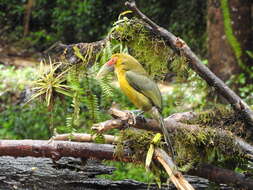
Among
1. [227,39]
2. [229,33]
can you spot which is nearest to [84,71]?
[229,33]

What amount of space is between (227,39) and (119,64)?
12.4 ft

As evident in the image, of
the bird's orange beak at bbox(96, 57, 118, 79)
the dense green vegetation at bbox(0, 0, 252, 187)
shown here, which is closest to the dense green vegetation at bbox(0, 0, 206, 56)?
the dense green vegetation at bbox(0, 0, 252, 187)

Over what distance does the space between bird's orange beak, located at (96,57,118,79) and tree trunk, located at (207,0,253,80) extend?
3700 mm

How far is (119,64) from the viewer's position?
3.29 meters

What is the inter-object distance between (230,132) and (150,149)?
67cm

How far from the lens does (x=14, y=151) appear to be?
3.29 m

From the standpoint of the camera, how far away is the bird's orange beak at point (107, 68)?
3.31 meters

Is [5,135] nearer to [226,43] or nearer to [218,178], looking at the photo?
[226,43]

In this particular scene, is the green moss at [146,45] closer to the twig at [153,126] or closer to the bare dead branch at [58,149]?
the twig at [153,126]

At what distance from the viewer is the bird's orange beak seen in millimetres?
3314

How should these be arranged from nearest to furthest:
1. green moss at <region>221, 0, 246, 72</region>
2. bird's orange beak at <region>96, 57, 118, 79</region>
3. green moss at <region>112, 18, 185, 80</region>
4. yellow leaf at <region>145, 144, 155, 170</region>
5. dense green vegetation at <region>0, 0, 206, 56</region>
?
yellow leaf at <region>145, 144, 155, 170</region>, bird's orange beak at <region>96, 57, 118, 79</region>, green moss at <region>112, 18, 185, 80</region>, green moss at <region>221, 0, 246, 72</region>, dense green vegetation at <region>0, 0, 206, 56</region>

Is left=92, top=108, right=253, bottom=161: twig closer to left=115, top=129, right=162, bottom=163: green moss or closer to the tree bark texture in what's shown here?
left=115, top=129, right=162, bottom=163: green moss

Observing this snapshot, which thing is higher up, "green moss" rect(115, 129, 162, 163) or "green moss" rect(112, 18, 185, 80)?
"green moss" rect(112, 18, 185, 80)

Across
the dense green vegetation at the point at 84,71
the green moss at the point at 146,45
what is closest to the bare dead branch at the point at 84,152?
the dense green vegetation at the point at 84,71
